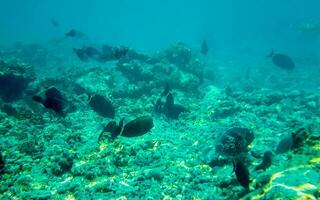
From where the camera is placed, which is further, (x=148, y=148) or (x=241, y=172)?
(x=148, y=148)

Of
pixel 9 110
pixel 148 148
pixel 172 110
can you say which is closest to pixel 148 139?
pixel 148 148

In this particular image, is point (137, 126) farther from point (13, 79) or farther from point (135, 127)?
point (13, 79)

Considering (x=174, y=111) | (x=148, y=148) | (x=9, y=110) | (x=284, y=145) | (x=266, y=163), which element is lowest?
(x=266, y=163)

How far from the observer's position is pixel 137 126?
6656mm

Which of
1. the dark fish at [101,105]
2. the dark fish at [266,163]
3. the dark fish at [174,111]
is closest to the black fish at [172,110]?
the dark fish at [174,111]

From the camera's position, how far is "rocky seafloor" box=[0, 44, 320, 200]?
5.97 meters

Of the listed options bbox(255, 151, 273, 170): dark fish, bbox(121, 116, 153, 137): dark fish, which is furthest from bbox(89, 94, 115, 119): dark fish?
bbox(255, 151, 273, 170): dark fish

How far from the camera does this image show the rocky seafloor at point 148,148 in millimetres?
5973

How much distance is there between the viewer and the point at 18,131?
31.7 feet

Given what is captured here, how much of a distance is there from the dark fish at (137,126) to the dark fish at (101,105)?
2411 millimetres

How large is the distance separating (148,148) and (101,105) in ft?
5.69

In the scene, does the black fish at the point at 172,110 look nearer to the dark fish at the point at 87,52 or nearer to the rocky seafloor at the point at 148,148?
the rocky seafloor at the point at 148,148

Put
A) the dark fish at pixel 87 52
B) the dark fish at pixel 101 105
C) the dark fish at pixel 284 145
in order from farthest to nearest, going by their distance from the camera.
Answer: the dark fish at pixel 87 52 → the dark fish at pixel 101 105 → the dark fish at pixel 284 145

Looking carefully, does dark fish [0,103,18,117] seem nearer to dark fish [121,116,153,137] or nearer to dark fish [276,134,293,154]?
dark fish [121,116,153,137]
